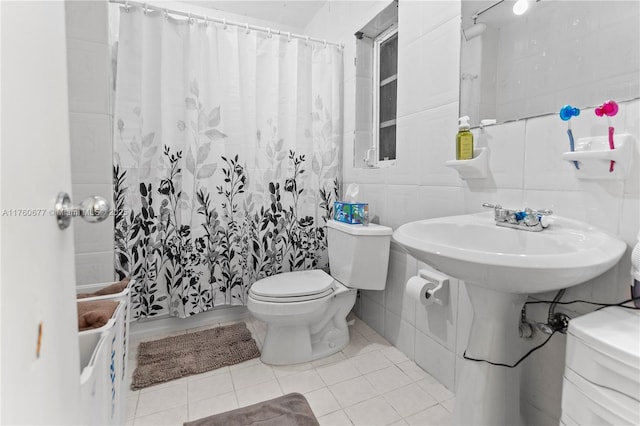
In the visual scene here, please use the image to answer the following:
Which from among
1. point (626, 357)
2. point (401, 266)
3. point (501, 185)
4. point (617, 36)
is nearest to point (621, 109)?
point (617, 36)

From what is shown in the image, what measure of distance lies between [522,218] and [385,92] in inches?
47.9

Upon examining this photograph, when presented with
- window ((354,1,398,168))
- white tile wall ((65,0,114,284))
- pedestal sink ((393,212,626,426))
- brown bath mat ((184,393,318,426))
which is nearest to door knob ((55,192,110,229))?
pedestal sink ((393,212,626,426))

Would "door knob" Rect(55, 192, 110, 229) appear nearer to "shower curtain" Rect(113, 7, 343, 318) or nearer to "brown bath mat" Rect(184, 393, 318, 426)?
"brown bath mat" Rect(184, 393, 318, 426)

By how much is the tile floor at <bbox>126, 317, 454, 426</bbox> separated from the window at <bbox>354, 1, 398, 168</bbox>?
1.13 metres

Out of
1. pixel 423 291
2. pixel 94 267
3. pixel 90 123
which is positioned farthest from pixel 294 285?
pixel 90 123

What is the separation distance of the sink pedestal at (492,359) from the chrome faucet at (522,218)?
216 mm

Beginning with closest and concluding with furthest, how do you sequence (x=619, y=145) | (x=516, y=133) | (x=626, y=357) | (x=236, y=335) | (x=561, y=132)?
(x=626, y=357) < (x=619, y=145) < (x=561, y=132) < (x=516, y=133) < (x=236, y=335)

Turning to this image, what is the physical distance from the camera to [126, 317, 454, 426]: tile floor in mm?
1299

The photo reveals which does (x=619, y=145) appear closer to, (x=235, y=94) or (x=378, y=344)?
(x=378, y=344)

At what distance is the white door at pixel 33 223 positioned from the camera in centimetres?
31

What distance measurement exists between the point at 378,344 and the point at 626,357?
138 centimetres

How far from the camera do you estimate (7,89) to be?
0.32 m

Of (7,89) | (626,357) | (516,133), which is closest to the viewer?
(7,89)

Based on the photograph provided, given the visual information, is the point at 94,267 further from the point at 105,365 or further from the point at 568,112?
the point at 568,112
